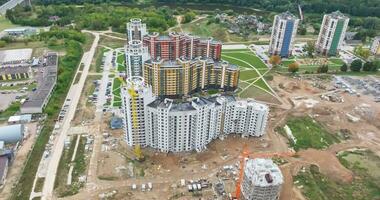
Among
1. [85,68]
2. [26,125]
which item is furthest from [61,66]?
[26,125]

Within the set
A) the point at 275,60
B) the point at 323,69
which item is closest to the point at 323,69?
the point at 323,69

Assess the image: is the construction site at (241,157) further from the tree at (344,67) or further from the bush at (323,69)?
the tree at (344,67)

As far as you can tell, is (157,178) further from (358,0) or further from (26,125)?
(358,0)

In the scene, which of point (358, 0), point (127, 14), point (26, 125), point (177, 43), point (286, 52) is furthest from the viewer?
point (358, 0)

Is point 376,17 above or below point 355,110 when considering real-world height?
above

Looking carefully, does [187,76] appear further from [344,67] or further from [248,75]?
[344,67]

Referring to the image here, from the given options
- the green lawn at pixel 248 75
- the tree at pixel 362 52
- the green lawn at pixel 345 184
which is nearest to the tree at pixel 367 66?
the tree at pixel 362 52
